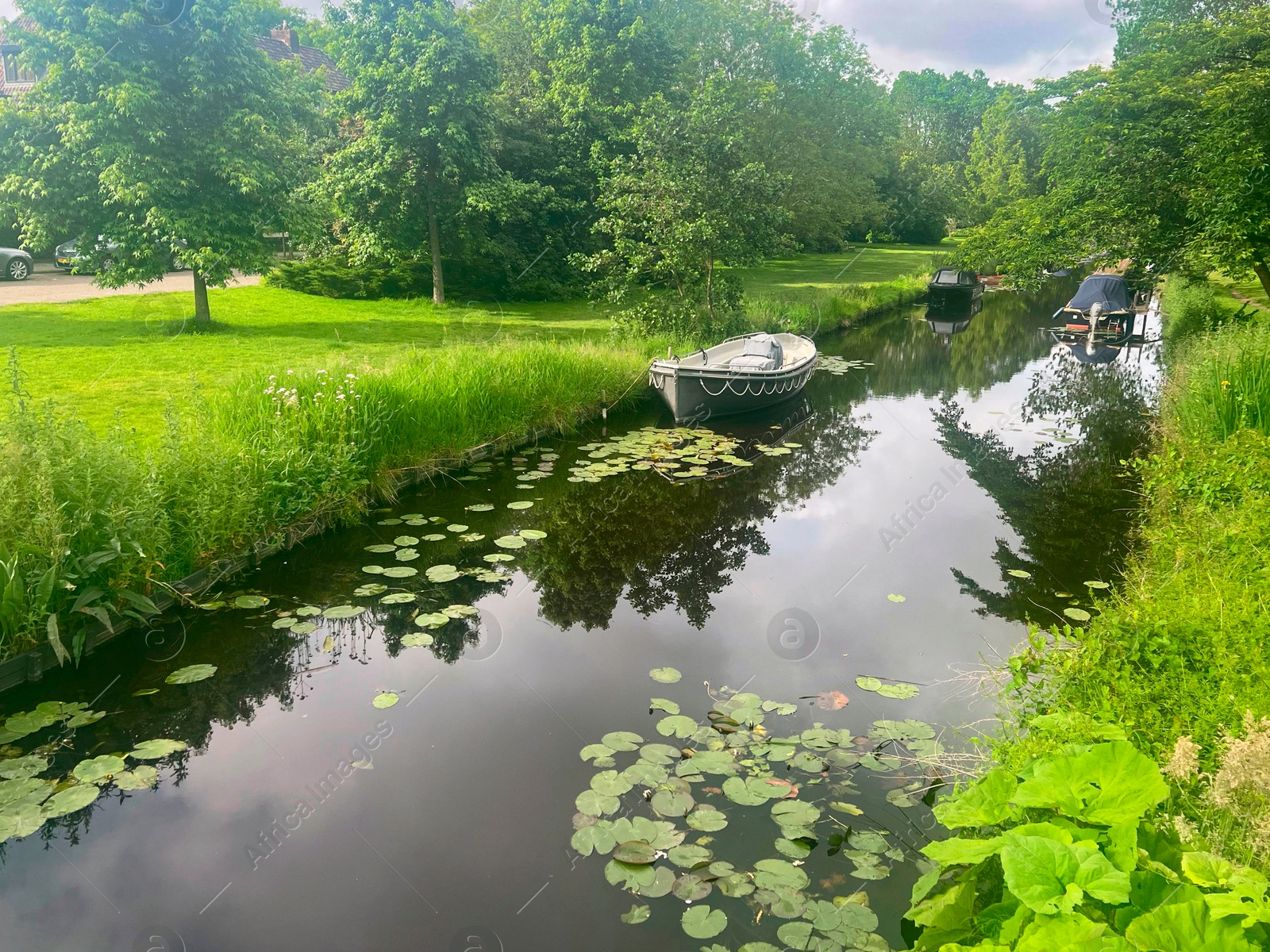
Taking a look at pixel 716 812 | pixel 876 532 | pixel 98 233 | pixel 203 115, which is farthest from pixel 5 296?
pixel 716 812

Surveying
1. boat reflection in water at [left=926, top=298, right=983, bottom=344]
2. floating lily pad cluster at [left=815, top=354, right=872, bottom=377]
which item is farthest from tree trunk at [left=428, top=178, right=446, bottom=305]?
boat reflection in water at [left=926, top=298, right=983, bottom=344]

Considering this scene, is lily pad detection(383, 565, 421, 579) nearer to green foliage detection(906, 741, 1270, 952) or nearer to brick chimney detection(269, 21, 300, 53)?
green foliage detection(906, 741, 1270, 952)

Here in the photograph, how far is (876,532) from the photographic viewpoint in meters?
9.45

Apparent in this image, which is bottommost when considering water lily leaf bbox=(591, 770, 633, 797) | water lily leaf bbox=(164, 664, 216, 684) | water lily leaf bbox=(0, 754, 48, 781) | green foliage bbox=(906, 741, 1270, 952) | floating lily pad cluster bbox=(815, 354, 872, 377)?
water lily leaf bbox=(591, 770, 633, 797)

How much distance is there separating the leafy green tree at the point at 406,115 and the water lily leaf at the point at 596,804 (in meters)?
18.3

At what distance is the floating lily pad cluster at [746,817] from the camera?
3.78 metres

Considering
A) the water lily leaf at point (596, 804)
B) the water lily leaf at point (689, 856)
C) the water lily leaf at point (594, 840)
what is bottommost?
the water lily leaf at point (594, 840)

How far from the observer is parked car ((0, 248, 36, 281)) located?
24203 mm

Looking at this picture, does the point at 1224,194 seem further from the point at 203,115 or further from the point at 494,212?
the point at 203,115

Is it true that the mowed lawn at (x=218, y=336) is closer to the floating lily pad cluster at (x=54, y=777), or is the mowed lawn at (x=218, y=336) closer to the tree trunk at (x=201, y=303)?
the tree trunk at (x=201, y=303)

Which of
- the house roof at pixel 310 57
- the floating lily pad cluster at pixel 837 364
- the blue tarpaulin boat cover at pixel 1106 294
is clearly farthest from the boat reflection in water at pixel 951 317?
the house roof at pixel 310 57

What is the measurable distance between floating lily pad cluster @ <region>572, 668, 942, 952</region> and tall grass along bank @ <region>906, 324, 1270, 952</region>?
462 mm

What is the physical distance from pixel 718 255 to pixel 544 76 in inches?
529

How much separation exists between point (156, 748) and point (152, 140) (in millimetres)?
14587
